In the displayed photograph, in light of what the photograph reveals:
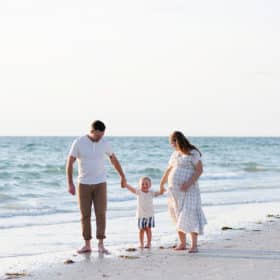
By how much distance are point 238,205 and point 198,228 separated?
20.2ft

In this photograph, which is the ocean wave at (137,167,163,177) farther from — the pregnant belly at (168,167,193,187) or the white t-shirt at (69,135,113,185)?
the white t-shirt at (69,135,113,185)

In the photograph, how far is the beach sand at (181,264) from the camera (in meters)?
7.00

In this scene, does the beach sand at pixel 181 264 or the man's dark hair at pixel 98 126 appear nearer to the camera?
the beach sand at pixel 181 264

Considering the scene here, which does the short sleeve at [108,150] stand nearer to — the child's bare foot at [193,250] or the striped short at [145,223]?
the striped short at [145,223]

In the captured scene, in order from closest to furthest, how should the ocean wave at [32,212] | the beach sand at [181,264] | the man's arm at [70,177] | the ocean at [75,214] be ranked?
the beach sand at [181,264] < the man's arm at [70,177] < the ocean at [75,214] < the ocean wave at [32,212]

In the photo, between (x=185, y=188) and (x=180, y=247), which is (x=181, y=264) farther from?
(x=185, y=188)

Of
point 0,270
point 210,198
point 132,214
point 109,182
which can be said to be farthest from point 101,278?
point 109,182

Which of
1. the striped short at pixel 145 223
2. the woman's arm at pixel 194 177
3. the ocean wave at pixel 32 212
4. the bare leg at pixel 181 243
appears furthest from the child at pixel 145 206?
the ocean wave at pixel 32 212

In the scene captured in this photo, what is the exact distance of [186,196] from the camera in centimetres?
853

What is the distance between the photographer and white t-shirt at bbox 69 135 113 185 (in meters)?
8.38

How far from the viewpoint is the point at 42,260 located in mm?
7910

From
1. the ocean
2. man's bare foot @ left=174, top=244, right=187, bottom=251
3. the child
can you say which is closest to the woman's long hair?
the child

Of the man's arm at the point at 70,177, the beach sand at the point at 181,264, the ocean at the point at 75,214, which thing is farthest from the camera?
the ocean at the point at 75,214

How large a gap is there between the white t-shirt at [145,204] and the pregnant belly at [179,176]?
439mm
